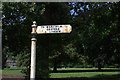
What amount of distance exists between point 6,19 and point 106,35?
1017 cm

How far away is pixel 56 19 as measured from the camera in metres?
15.0

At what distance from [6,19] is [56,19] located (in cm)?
398

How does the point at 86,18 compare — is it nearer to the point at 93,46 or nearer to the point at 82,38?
the point at 82,38

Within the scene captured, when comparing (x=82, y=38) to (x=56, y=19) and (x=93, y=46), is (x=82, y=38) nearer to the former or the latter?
(x=93, y=46)

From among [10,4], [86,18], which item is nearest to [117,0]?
[86,18]

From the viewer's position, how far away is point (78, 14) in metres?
17.9

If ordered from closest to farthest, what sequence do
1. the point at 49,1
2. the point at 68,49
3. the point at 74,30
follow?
1. the point at 49,1
2. the point at 74,30
3. the point at 68,49

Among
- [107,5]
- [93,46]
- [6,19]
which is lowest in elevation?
[93,46]

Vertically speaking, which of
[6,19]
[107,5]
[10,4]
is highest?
[107,5]

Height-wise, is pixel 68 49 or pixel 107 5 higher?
pixel 107 5

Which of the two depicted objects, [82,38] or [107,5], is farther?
[82,38]

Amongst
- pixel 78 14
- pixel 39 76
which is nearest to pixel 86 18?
pixel 78 14

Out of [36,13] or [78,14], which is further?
[78,14]

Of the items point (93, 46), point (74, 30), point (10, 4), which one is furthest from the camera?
point (93, 46)
